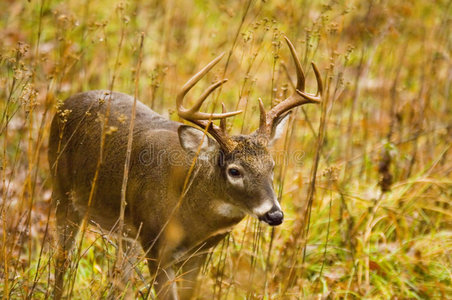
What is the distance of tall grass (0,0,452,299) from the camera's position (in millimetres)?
4016

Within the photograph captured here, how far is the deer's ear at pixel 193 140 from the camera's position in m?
4.01

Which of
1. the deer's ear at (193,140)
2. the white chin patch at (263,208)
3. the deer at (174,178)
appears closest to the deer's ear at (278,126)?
the deer at (174,178)

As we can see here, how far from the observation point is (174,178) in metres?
4.25

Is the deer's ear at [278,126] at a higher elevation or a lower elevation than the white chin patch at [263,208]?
higher

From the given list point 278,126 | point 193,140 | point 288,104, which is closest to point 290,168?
point 278,126

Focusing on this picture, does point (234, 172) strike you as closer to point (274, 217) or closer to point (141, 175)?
point (274, 217)

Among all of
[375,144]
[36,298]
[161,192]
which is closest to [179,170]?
[161,192]

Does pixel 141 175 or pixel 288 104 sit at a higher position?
pixel 288 104

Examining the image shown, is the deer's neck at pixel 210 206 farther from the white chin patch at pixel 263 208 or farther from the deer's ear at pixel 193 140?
the white chin patch at pixel 263 208

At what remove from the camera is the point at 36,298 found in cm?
446

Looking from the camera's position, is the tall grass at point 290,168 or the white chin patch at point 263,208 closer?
the white chin patch at point 263,208

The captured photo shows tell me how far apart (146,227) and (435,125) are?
389cm

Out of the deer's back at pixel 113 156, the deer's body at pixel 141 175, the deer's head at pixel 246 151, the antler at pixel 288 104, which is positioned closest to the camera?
the deer's head at pixel 246 151

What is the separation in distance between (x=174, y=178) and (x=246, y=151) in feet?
1.85
